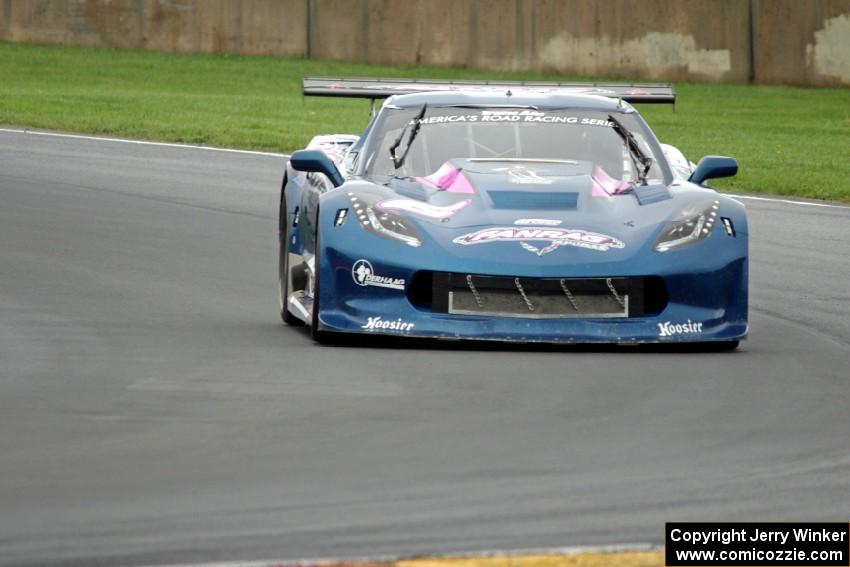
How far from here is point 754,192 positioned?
1769 centimetres

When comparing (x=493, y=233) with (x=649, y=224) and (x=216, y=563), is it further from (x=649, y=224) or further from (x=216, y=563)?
(x=216, y=563)

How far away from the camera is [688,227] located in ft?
29.8

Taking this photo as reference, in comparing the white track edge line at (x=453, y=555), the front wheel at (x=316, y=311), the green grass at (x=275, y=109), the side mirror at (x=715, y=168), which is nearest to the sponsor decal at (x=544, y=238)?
the front wheel at (x=316, y=311)

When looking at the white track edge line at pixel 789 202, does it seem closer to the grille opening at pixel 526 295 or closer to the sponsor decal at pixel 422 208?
the sponsor decal at pixel 422 208

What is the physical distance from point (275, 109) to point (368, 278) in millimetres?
17426

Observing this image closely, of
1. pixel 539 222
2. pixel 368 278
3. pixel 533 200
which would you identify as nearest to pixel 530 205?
pixel 533 200

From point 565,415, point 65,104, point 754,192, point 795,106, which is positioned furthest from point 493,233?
point 795,106

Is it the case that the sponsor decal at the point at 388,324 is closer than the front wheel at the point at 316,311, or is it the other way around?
the sponsor decal at the point at 388,324

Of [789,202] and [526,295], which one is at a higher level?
[526,295]

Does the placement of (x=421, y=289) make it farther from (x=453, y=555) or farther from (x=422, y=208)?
(x=453, y=555)

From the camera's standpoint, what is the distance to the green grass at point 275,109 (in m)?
21.1

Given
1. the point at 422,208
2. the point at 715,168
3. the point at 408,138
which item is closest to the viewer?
the point at 422,208

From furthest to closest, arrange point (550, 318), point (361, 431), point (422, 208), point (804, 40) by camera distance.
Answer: point (804, 40)
point (422, 208)
point (550, 318)
point (361, 431)

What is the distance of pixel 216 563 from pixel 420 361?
3.64 metres
